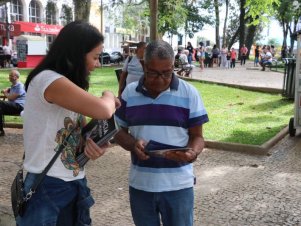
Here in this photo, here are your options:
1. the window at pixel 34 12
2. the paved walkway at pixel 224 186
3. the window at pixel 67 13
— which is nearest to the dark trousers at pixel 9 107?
the paved walkway at pixel 224 186

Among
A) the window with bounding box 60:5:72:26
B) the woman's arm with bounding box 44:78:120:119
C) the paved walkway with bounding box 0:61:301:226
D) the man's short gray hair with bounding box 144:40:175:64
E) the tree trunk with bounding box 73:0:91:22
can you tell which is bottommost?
the paved walkway with bounding box 0:61:301:226

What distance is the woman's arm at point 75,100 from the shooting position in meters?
1.90

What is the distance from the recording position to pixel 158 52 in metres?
2.29

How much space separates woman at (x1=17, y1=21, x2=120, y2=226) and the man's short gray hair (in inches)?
12.4

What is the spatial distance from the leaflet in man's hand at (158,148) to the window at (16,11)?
49.2m

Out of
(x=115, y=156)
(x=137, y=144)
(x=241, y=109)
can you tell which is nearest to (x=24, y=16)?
(x=241, y=109)

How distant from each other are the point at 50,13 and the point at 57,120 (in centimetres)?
5339

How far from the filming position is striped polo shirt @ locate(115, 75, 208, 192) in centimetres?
231

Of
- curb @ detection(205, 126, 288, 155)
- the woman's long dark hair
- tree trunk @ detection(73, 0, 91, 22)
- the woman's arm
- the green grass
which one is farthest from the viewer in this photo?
tree trunk @ detection(73, 0, 91, 22)

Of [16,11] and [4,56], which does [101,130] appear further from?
[16,11]

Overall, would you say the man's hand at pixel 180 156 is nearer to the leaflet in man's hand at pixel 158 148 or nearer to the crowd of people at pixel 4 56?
the leaflet in man's hand at pixel 158 148

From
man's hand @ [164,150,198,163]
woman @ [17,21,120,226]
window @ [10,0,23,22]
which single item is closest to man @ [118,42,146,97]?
man's hand @ [164,150,198,163]

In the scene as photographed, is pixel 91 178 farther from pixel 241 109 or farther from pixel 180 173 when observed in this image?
pixel 241 109

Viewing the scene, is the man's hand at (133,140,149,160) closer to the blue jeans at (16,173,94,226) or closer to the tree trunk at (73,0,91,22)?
the blue jeans at (16,173,94,226)
